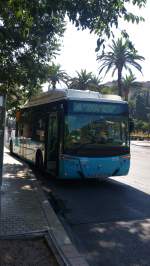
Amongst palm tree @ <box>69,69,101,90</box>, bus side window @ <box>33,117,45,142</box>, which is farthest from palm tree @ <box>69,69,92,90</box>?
bus side window @ <box>33,117,45,142</box>

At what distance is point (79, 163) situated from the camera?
11.2m

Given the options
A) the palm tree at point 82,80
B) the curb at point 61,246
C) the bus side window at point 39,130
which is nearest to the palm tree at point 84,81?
the palm tree at point 82,80

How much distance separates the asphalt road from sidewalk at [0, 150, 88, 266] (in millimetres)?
335

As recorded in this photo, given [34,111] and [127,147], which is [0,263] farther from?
[34,111]

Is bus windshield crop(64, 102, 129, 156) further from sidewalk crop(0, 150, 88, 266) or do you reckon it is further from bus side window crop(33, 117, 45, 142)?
bus side window crop(33, 117, 45, 142)

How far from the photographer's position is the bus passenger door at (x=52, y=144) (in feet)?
39.8

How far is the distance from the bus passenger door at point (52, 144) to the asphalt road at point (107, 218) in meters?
0.56

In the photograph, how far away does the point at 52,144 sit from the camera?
12656 mm

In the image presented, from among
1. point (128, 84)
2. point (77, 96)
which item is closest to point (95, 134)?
point (77, 96)

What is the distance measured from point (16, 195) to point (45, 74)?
6.86 m

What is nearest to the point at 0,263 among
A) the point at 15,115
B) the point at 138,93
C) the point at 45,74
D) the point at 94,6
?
the point at 94,6

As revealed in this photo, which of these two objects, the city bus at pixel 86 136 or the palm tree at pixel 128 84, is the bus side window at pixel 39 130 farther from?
the palm tree at pixel 128 84

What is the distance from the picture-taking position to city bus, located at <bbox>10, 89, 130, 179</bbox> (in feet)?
37.2

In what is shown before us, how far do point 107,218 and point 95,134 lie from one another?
4.13 m
